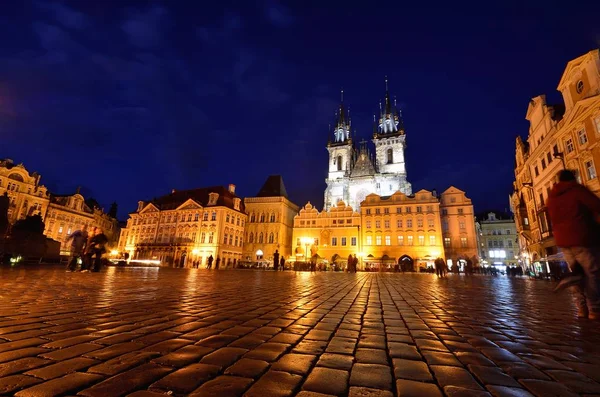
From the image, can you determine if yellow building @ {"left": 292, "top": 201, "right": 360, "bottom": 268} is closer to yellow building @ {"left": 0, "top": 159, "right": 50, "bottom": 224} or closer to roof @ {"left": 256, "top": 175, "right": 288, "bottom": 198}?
roof @ {"left": 256, "top": 175, "right": 288, "bottom": 198}

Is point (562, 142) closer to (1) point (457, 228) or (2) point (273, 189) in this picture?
(1) point (457, 228)

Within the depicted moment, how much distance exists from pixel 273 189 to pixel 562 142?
146 feet

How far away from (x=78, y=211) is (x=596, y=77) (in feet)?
243

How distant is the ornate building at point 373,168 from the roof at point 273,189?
1033 cm

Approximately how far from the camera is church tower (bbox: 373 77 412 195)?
197 ft

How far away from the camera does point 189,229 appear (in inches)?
1912

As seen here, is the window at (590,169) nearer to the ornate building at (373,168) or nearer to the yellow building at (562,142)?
the yellow building at (562,142)

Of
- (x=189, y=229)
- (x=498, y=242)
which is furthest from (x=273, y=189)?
(x=498, y=242)

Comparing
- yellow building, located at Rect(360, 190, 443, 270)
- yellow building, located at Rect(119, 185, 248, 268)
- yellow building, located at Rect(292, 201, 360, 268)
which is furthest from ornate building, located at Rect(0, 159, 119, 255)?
yellow building, located at Rect(360, 190, 443, 270)

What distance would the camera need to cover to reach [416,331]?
3.13 m

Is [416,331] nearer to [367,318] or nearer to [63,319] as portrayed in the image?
[367,318]

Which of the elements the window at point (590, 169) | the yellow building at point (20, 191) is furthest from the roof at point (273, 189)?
the window at point (590, 169)

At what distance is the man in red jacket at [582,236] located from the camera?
4.04m

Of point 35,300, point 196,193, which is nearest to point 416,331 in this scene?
point 35,300
